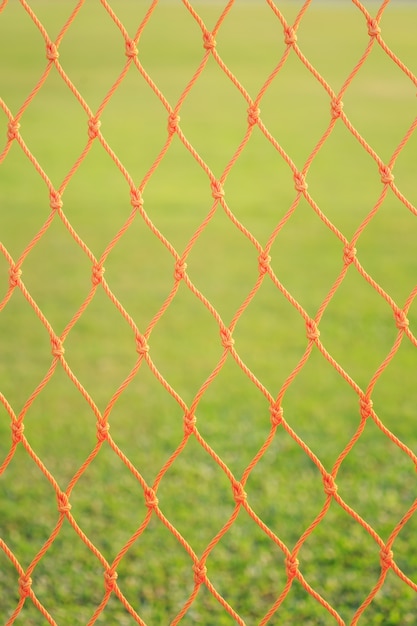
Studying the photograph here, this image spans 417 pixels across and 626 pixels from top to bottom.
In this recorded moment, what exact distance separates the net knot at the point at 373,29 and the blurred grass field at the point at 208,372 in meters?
1.20

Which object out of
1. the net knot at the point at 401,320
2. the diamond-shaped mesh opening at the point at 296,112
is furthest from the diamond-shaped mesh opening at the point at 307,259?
the net knot at the point at 401,320

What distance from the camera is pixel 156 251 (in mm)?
4449

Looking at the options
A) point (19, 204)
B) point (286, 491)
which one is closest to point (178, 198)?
point (19, 204)

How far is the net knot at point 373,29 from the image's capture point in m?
1.48

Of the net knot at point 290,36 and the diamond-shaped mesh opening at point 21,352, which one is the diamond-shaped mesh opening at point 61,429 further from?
the net knot at point 290,36

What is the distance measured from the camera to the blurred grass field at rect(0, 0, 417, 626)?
6.73 ft

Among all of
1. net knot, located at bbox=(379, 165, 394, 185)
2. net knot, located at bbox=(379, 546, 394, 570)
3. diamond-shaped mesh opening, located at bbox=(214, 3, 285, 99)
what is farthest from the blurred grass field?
diamond-shaped mesh opening, located at bbox=(214, 3, 285, 99)

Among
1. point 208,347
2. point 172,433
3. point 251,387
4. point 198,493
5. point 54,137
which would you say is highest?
point 54,137

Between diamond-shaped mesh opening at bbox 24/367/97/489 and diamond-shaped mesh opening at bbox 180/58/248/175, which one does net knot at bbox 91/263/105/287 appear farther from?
diamond-shaped mesh opening at bbox 180/58/248/175

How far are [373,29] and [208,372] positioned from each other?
1.89m

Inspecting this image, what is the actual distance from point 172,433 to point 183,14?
1309cm

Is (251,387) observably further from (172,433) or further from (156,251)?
(156,251)

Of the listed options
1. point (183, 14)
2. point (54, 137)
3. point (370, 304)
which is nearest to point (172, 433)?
point (370, 304)

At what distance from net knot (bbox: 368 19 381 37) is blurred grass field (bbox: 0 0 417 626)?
3.93 ft
